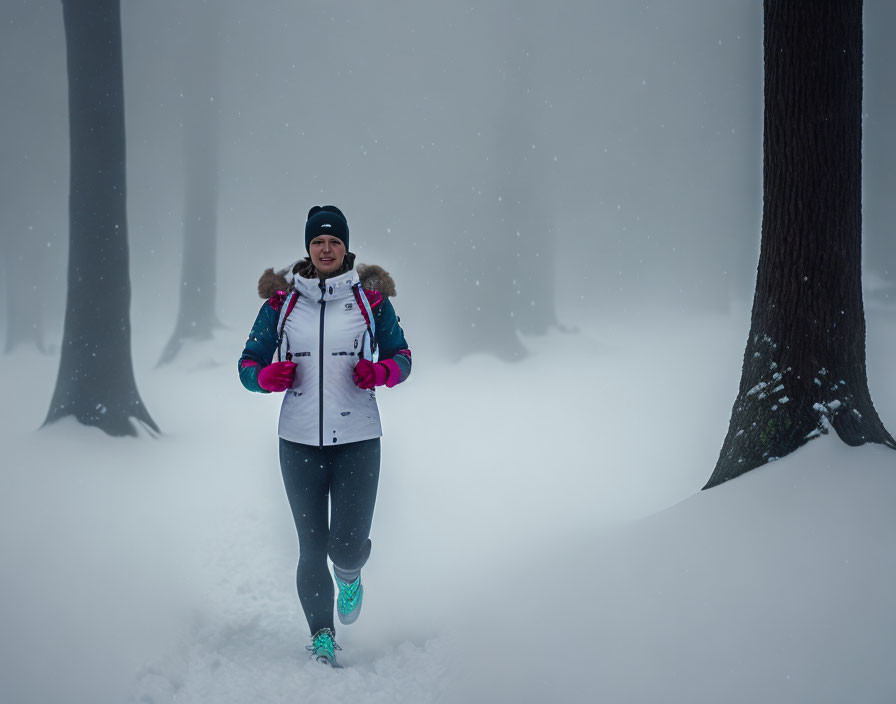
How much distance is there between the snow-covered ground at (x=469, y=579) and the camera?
2916 millimetres

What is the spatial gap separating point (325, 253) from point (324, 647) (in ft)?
6.62

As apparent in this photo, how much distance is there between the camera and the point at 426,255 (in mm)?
21844

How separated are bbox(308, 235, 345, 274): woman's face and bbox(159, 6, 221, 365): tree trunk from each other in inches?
567

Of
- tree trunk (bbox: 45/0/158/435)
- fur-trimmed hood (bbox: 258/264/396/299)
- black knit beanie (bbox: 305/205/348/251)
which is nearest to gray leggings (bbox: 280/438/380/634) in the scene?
fur-trimmed hood (bbox: 258/264/396/299)

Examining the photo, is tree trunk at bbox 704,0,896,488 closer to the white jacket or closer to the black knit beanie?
the white jacket

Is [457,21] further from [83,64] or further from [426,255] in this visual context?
[83,64]

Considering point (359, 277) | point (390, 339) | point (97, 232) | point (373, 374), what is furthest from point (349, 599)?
point (97, 232)

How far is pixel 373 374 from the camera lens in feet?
10.3

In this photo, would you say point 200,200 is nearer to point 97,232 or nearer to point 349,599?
point 97,232

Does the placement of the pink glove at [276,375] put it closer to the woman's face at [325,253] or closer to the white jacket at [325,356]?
the white jacket at [325,356]

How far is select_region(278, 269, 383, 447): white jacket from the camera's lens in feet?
10.6

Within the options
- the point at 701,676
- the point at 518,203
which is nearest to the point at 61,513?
the point at 701,676

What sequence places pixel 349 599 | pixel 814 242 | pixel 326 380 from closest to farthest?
1. pixel 326 380
2. pixel 349 599
3. pixel 814 242

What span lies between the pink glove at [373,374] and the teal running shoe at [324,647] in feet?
4.37
